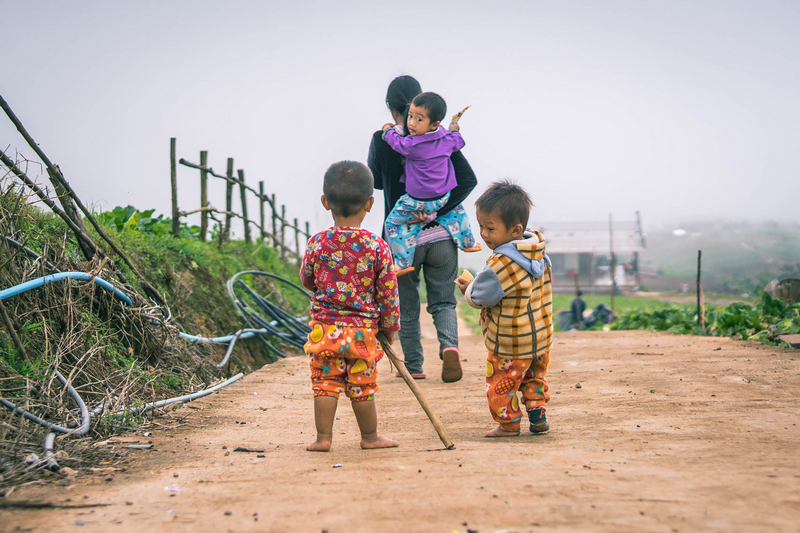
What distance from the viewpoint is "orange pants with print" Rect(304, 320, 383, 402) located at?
2709mm

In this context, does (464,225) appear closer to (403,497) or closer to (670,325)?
(403,497)

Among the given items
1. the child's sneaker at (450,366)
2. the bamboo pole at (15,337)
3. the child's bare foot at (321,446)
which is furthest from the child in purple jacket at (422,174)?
the bamboo pole at (15,337)

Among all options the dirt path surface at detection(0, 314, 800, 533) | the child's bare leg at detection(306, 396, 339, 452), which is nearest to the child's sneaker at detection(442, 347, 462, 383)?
the dirt path surface at detection(0, 314, 800, 533)

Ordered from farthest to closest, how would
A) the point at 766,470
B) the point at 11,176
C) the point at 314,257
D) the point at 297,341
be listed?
1. the point at 297,341
2. the point at 11,176
3. the point at 314,257
4. the point at 766,470

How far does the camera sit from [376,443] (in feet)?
8.89

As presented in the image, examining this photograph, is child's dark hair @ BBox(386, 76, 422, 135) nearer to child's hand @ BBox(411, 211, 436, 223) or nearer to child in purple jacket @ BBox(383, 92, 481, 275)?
child in purple jacket @ BBox(383, 92, 481, 275)

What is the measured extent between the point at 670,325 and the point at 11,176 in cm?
756

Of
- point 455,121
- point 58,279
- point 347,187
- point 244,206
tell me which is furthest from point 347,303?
point 244,206

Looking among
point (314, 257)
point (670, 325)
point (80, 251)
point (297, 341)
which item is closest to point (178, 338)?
point (80, 251)

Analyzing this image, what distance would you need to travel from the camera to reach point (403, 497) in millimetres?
1914

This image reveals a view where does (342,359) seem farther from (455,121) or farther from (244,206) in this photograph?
(244,206)

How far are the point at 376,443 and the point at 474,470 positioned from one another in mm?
624

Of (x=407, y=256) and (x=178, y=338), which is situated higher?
(x=407, y=256)

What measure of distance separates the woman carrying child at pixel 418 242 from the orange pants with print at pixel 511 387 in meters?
1.49
